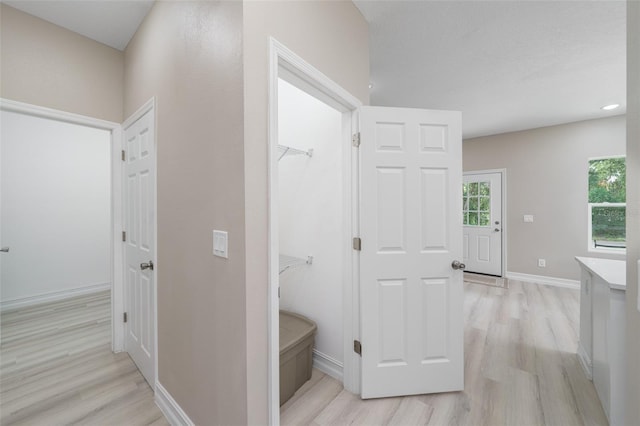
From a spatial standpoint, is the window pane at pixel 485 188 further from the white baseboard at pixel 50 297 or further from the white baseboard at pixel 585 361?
the white baseboard at pixel 50 297

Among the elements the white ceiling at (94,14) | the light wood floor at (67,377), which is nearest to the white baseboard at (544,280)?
the light wood floor at (67,377)

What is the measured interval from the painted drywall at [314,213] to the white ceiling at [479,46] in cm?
83

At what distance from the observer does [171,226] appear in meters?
1.58

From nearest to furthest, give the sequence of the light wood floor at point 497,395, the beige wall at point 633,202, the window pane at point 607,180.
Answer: the beige wall at point 633,202, the light wood floor at point 497,395, the window pane at point 607,180

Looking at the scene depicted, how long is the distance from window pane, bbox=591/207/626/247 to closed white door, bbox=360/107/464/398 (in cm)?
391

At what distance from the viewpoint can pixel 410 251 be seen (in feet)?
5.79

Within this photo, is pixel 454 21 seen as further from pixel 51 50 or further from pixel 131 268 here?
pixel 131 268

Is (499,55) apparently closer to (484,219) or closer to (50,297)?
(484,219)

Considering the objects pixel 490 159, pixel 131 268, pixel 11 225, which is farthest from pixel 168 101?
pixel 490 159

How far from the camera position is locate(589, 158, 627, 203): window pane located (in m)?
3.83

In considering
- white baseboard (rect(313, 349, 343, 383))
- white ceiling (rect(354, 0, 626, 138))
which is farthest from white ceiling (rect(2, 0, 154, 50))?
white baseboard (rect(313, 349, 343, 383))

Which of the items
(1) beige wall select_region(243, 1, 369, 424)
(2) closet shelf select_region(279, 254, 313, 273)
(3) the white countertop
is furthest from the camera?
(2) closet shelf select_region(279, 254, 313, 273)

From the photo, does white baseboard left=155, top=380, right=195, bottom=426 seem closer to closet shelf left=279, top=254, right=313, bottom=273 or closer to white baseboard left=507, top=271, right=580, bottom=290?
closet shelf left=279, top=254, right=313, bottom=273

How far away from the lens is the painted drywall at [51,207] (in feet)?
10.6
